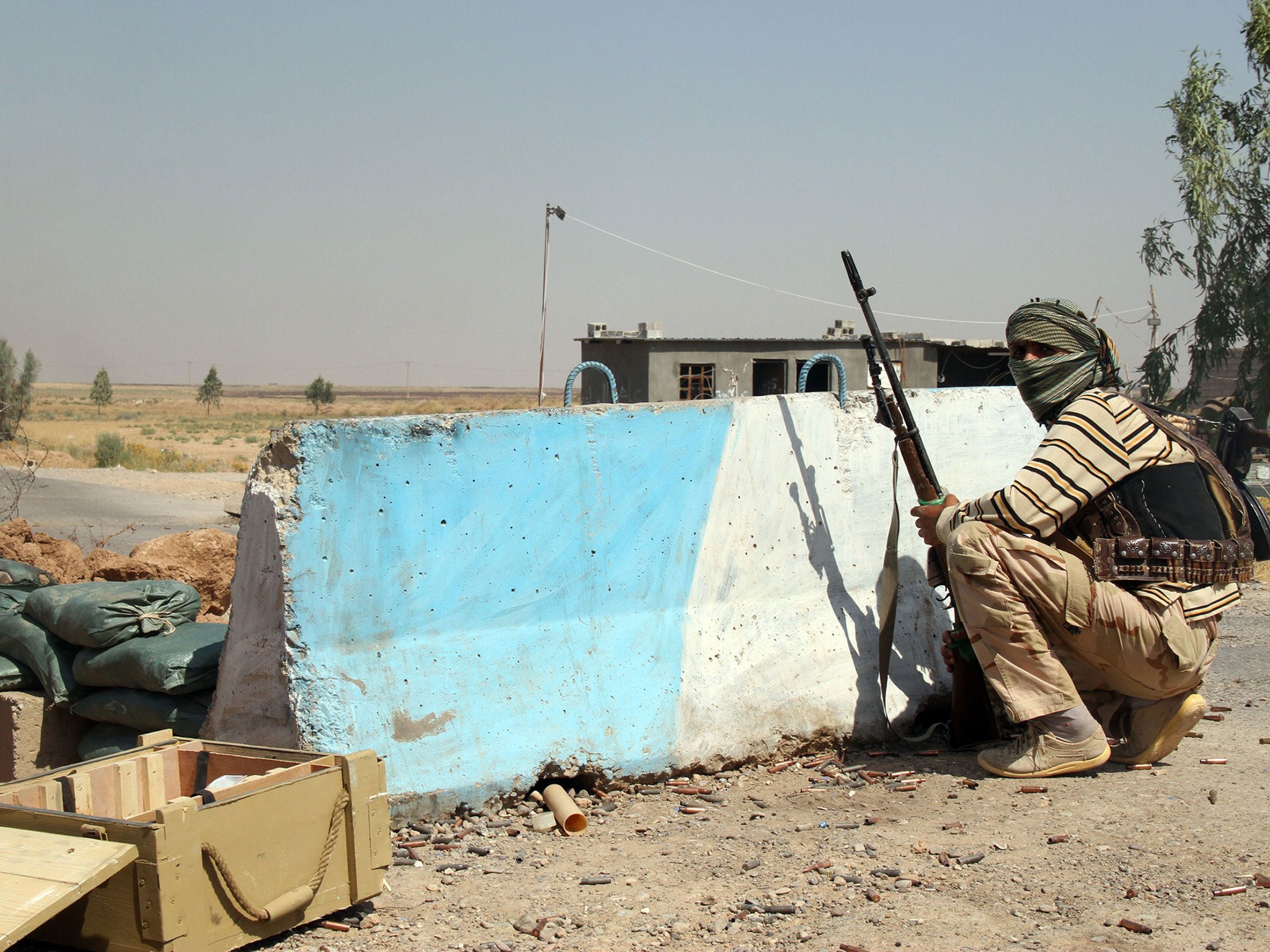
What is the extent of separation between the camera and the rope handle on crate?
276 centimetres

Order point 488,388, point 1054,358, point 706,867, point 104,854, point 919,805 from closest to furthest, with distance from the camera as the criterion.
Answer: point 104,854 < point 706,867 < point 919,805 < point 1054,358 < point 488,388

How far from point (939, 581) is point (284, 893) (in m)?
2.96

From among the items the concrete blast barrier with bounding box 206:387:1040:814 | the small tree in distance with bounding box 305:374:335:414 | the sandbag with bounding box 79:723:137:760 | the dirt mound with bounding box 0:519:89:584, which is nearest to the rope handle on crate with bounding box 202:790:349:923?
the concrete blast barrier with bounding box 206:387:1040:814

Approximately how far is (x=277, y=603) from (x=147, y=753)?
0.61 m

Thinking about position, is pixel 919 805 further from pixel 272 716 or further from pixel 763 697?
pixel 272 716

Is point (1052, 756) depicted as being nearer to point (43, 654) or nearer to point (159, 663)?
point (159, 663)

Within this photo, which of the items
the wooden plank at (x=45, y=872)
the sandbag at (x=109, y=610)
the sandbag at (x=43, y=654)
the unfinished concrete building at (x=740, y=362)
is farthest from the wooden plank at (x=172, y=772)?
the unfinished concrete building at (x=740, y=362)

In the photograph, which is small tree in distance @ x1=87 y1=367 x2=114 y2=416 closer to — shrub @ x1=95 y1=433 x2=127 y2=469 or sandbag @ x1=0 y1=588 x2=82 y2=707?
shrub @ x1=95 y1=433 x2=127 y2=469

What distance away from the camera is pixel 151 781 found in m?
3.48

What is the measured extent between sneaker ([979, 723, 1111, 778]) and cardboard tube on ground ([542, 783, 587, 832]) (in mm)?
1668

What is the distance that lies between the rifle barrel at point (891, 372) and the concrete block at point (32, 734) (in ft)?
12.7

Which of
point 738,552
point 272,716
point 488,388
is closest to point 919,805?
point 738,552

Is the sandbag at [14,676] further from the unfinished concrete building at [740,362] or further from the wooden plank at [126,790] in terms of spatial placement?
the unfinished concrete building at [740,362]

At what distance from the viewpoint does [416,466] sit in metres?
3.92
